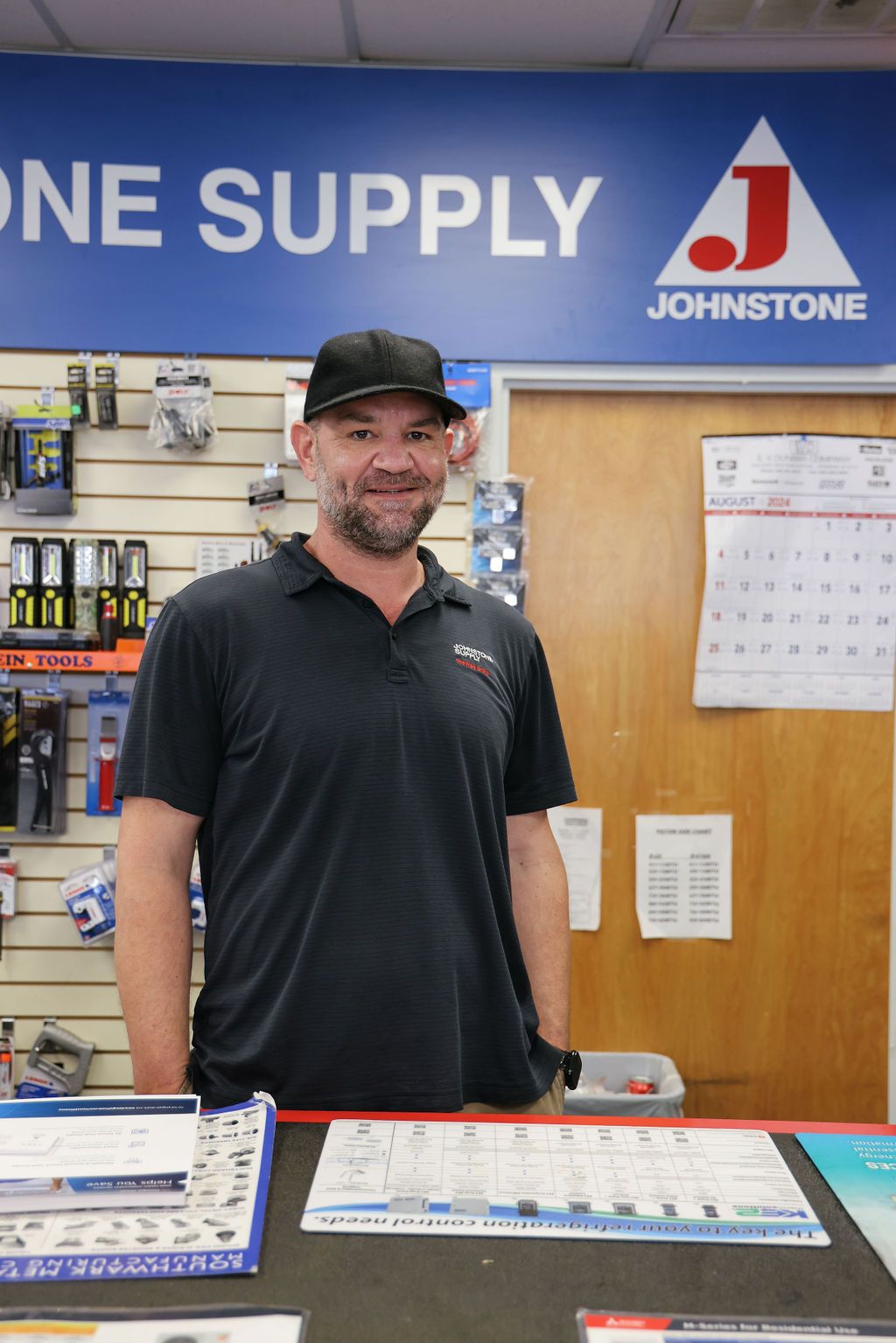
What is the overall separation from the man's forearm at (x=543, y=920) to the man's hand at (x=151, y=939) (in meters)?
0.62

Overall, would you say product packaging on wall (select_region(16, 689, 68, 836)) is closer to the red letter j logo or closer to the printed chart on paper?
the printed chart on paper

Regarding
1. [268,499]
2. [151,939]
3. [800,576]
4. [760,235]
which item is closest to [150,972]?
[151,939]

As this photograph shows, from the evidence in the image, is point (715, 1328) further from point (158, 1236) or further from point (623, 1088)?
point (623, 1088)

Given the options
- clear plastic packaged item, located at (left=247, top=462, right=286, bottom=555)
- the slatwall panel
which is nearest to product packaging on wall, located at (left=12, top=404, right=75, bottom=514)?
the slatwall panel

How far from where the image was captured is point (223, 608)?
1714 mm

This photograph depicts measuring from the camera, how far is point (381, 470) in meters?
1.72

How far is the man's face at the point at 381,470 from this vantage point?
172cm

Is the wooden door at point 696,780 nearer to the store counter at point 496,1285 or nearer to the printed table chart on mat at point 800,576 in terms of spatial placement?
the printed table chart on mat at point 800,576

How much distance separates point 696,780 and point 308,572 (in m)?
1.90

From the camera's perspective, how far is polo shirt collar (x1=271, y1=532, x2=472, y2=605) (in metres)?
1.75

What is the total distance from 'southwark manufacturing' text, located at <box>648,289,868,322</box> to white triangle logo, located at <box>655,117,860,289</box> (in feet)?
0.10

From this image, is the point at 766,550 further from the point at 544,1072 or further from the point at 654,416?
the point at 544,1072

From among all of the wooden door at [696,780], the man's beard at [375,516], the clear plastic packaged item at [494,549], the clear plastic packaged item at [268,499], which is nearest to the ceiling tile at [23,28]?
the clear plastic packaged item at [268,499]

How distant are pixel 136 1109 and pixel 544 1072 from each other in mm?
784
